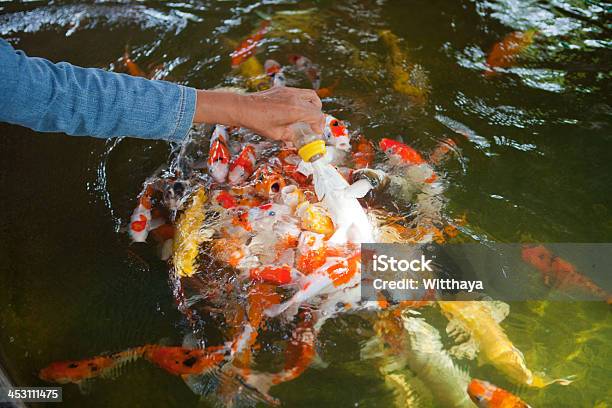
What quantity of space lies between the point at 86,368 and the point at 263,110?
1.31 metres

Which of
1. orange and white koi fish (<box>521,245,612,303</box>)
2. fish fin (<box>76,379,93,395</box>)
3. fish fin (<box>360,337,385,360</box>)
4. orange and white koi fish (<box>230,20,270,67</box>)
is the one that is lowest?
fish fin (<box>76,379,93,395</box>)

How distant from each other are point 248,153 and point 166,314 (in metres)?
0.86

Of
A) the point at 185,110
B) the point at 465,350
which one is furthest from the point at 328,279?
the point at 185,110

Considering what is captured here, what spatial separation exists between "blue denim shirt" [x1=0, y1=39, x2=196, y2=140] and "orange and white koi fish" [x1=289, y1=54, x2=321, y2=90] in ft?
4.86

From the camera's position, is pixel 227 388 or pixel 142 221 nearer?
pixel 227 388

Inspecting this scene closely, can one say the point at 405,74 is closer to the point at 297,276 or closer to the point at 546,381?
the point at 297,276

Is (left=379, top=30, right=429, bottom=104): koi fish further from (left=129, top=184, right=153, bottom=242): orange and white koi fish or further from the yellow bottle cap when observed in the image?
(left=129, top=184, right=153, bottom=242): orange and white koi fish

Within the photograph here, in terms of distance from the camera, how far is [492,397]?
2133mm

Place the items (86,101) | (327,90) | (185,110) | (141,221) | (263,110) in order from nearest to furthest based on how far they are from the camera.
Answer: (86,101) < (185,110) < (263,110) < (141,221) < (327,90)

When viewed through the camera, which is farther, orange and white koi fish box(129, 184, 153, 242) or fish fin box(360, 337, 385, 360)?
orange and white koi fish box(129, 184, 153, 242)

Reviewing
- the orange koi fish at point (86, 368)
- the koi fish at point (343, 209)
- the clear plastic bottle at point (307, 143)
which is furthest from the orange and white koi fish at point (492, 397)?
the orange koi fish at point (86, 368)

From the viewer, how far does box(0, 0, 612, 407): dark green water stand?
2.30 meters

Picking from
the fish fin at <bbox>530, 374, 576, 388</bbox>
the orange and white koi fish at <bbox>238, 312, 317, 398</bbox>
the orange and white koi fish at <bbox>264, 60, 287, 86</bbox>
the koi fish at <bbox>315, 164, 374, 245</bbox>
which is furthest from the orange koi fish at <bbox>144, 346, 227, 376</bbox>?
the orange and white koi fish at <bbox>264, 60, 287, 86</bbox>

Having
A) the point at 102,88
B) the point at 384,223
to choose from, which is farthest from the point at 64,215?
the point at 384,223
